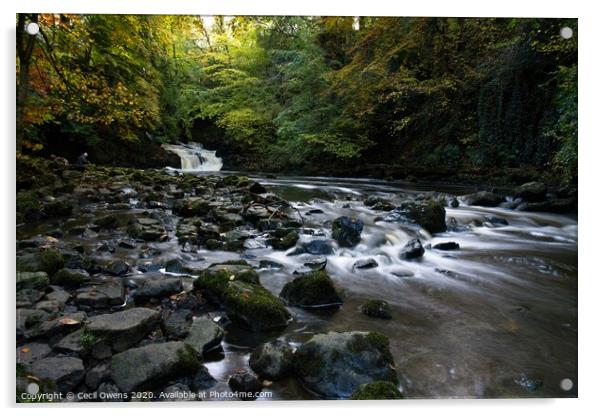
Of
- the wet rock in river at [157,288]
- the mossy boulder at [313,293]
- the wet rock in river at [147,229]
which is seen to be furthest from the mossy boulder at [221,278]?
the wet rock in river at [147,229]

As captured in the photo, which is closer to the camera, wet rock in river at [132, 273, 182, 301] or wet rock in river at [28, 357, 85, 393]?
wet rock in river at [28, 357, 85, 393]

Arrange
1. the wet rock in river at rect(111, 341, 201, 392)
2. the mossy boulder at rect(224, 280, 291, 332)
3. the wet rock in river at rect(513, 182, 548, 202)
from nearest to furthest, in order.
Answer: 1. the wet rock in river at rect(111, 341, 201, 392)
2. the mossy boulder at rect(224, 280, 291, 332)
3. the wet rock in river at rect(513, 182, 548, 202)

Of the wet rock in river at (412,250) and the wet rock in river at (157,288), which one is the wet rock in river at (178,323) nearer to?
the wet rock in river at (157,288)

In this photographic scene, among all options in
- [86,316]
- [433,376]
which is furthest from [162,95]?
[433,376]

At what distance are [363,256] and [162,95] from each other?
2131 millimetres

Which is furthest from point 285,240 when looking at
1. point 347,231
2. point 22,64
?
point 22,64

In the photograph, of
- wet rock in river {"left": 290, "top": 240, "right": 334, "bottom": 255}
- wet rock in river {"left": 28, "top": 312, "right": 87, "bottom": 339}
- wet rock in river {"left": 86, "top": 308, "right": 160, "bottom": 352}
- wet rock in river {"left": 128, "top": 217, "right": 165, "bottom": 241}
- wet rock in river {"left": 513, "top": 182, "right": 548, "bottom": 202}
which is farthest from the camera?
wet rock in river {"left": 128, "top": 217, "right": 165, "bottom": 241}

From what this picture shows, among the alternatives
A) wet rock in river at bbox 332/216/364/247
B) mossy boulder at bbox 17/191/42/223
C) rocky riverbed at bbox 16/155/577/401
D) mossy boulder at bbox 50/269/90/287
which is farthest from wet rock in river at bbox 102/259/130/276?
wet rock in river at bbox 332/216/364/247

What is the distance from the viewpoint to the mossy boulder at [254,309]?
2.53 metres

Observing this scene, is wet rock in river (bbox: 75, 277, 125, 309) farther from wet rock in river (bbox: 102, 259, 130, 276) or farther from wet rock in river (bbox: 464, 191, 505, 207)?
wet rock in river (bbox: 464, 191, 505, 207)

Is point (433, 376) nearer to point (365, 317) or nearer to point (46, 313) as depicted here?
point (365, 317)

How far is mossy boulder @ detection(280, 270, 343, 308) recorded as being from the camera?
282 centimetres

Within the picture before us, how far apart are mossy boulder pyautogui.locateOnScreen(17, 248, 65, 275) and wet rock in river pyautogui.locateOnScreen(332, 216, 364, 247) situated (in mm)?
2275

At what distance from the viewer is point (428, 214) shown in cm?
407
